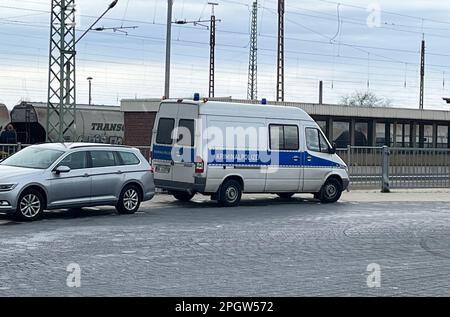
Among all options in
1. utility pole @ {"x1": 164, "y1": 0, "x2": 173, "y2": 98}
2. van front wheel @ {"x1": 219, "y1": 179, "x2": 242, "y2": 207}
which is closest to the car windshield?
van front wheel @ {"x1": 219, "y1": 179, "x2": 242, "y2": 207}

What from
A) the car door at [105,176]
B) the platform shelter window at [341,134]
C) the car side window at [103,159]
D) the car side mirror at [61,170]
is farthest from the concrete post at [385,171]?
the platform shelter window at [341,134]

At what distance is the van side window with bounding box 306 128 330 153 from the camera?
21.5 metres

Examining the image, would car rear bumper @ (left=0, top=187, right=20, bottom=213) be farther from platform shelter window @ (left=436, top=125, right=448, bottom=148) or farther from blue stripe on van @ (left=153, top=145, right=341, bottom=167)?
platform shelter window @ (left=436, top=125, right=448, bottom=148)

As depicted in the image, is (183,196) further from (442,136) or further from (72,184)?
(442,136)

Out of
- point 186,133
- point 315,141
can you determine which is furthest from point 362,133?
point 186,133

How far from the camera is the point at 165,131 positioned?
20.2 metres

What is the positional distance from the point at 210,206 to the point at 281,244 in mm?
7202

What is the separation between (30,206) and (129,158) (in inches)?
123

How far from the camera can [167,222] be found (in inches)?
638

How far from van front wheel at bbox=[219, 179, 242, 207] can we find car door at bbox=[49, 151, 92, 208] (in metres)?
4.08

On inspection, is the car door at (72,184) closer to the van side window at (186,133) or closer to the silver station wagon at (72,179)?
the silver station wagon at (72,179)

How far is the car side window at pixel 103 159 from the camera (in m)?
17.2
